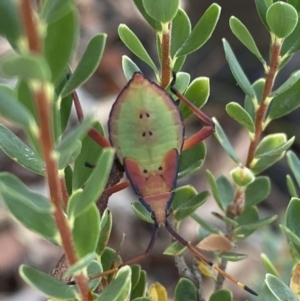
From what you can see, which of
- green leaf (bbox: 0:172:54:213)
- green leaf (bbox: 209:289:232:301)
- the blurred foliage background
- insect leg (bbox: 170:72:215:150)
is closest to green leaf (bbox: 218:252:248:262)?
green leaf (bbox: 209:289:232:301)

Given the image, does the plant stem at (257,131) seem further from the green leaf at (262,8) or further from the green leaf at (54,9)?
the green leaf at (54,9)

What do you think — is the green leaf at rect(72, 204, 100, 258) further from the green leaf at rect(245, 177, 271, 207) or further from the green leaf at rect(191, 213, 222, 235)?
the green leaf at rect(245, 177, 271, 207)

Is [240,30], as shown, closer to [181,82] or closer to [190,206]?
[181,82]

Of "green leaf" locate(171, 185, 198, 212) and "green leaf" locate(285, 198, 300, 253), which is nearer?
"green leaf" locate(285, 198, 300, 253)

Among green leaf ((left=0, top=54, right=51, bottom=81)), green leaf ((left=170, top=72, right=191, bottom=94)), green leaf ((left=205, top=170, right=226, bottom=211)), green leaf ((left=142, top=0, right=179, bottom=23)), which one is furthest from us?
green leaf ((left=205, top=170, right=226, bottom=211))

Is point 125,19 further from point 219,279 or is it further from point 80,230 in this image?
point 80,230

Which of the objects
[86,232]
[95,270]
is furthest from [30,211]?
[95,270]
